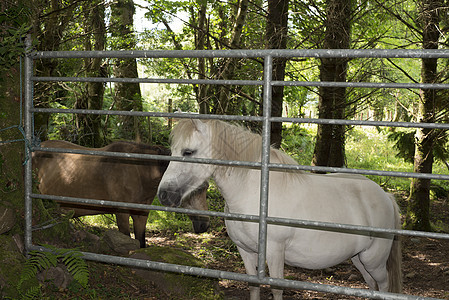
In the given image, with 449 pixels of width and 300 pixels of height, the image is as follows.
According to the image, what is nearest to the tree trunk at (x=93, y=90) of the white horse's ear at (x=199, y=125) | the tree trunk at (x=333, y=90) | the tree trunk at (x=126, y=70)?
the tree trunk at (x=126, y=70)

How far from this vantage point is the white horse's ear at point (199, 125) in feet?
10.6

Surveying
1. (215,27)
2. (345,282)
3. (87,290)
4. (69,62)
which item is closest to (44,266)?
(87,290)

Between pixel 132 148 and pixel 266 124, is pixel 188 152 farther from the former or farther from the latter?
pixel 132 148

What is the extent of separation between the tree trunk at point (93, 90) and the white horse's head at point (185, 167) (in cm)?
544

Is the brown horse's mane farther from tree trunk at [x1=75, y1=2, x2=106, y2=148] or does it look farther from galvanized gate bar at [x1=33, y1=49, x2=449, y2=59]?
tree trunk at [x1=75, y1=2, x2=106, y2=148]

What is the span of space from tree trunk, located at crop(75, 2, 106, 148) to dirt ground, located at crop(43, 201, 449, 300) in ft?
10.4

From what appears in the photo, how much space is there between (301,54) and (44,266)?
2.13 m

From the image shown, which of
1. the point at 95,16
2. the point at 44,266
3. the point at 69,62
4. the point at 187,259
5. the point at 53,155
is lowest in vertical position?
the point at 187,259

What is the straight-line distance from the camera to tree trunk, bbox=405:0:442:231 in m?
6.65

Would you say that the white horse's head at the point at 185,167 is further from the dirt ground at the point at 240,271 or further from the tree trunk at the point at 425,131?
the tree trunk at the point at 425,131

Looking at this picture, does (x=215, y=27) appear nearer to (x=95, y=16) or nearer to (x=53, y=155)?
(x=95, y=16)

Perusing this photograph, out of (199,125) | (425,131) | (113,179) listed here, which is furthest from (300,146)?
(199,125)

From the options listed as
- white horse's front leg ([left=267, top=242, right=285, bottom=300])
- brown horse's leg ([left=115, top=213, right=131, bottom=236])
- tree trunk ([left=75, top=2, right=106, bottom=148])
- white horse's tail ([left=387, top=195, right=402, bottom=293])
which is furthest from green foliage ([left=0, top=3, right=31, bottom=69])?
tree trunk ([left=75, top=2, right=106, bottom=148])

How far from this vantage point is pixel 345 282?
5176mm
